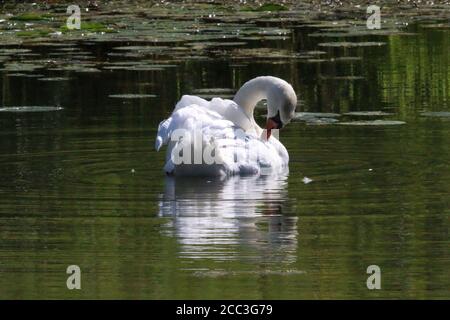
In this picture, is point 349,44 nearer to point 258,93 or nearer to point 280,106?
point 258,93

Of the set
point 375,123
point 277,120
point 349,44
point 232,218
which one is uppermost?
point 349,44

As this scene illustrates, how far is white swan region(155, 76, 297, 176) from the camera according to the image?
966 cm

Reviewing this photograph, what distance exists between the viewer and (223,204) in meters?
8.83

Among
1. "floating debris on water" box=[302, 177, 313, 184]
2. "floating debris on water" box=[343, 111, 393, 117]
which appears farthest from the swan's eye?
"floating debris on water" box=[343, 111, 393, 117]

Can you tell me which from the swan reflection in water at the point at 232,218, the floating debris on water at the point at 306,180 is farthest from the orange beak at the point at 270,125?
the floating debris on water at the point at 306,180

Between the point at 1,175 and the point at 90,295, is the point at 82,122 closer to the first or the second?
the point at 1,175

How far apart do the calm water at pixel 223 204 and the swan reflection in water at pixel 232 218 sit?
11 millimetres

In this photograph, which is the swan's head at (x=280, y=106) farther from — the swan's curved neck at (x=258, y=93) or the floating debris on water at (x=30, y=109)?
the floating debris on water at (x=30, y=109)

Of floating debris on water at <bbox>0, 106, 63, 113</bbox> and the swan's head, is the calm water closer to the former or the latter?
floating debris on water at <bbox>0, 106, 63, 113</bbox>

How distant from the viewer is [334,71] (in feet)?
55.1

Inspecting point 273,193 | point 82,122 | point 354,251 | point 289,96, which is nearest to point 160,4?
point 82,122

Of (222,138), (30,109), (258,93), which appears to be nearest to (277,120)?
(258,93)

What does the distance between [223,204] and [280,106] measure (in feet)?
6.92
